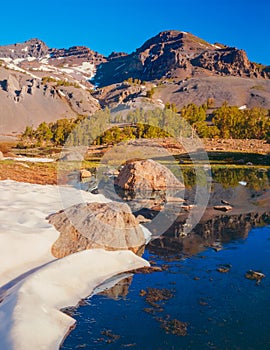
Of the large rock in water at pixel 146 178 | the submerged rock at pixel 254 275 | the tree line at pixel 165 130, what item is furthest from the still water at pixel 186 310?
the tree line at pixel 165 130

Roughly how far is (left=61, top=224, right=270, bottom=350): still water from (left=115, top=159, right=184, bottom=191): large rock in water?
715 inches

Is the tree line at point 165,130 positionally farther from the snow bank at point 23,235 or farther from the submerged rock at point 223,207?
the snow bank at point 23,235

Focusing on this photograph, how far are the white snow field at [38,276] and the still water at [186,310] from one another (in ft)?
2.05

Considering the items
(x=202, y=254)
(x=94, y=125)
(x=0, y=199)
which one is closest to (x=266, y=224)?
(x=202, y=254)

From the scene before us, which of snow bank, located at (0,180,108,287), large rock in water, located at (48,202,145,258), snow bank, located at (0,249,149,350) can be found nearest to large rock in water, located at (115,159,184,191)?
snow bank, located at (0,180,108,287)

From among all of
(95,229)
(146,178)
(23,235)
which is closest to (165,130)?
(146,178)

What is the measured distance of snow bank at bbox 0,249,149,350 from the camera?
26.9 ft

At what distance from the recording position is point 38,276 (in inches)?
427

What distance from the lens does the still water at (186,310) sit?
8789 mm

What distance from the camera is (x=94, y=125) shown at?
12169 centimetres

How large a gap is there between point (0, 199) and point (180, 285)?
452 inches

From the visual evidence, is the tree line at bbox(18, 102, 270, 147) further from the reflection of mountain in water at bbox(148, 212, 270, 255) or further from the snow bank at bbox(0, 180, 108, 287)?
the snow bank at bbox(0, 180, 108, 287)

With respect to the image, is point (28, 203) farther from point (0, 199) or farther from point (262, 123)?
point (262, 123)

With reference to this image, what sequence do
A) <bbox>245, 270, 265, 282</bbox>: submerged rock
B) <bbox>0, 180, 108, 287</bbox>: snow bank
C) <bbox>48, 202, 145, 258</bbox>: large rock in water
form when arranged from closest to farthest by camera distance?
<bbox>0, 180, 108, 287</bbox>: snow bank, <bbox>245, 270, 265, 282</bbox>: submerged rock, <bbox>48, 202, 145, 258</bbox>: large rock in water
